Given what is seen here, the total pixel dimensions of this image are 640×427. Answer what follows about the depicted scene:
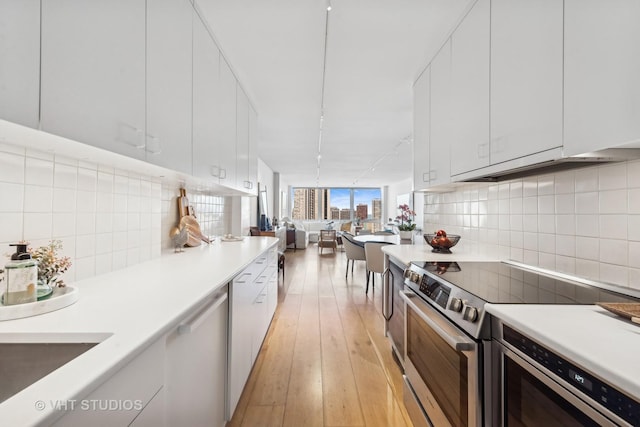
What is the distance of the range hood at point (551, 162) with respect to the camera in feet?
3.17

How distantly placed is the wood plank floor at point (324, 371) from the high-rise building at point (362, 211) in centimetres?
904

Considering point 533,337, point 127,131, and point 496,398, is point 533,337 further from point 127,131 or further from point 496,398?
point 127,131

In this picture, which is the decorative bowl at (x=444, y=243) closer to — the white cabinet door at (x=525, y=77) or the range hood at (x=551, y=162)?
the range hood at (x=551, y=162)

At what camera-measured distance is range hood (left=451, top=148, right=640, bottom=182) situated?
967mm

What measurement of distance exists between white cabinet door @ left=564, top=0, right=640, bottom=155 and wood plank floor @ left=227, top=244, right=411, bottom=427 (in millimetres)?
1645

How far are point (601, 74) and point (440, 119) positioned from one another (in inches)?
46.3

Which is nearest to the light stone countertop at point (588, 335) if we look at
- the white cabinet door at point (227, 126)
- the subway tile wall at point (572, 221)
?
the subway tile wall at point (572, 221)

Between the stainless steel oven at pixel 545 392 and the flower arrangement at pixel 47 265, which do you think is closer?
the stainless steel oven at pixel 545 392

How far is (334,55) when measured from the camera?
7.38 ft

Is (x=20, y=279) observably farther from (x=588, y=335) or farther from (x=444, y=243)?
(x=444, y=243)

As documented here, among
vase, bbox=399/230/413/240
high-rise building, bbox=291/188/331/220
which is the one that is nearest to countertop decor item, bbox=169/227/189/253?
vase, bbox=399/230/413/240

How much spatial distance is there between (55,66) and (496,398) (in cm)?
172

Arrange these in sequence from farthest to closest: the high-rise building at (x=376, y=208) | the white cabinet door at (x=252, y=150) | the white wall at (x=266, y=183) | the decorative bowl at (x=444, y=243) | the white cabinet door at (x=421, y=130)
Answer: the high-rise building at (x=376, y=208), the white wall at (x=266, y=183), the white cabinet door at (x=252, y=150), the white cabinet door at (x=421, y=130), the decorative bowl at (x=444, y=243)

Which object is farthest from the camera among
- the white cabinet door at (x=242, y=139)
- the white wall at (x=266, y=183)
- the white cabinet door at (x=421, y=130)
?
the white wall at (x=266, y=183)
